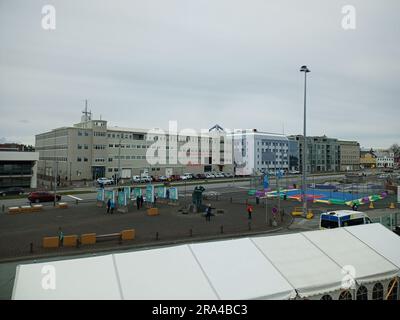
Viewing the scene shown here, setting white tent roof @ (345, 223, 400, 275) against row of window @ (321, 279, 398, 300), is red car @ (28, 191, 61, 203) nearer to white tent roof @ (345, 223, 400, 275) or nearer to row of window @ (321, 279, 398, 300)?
white tent roof @ (345, 223, 400, 275)

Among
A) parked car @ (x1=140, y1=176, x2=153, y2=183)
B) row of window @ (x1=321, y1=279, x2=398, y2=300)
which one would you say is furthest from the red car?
row of window @ (x1=321, y1=279, x2=398, y2=300)

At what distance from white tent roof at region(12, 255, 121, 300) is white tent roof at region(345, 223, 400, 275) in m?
7.67

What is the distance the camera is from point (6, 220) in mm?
25078

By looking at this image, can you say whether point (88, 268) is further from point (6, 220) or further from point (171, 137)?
point (171, 137)

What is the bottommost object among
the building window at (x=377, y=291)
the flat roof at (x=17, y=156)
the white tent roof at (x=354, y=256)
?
the building window at (x=377, y=291)

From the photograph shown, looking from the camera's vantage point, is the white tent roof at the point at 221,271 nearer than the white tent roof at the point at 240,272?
Yes

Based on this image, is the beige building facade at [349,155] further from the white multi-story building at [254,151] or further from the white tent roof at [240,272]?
the white tent roof at [240,272]

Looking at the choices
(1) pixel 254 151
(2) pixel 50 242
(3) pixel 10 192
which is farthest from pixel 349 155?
(2) pixel 50 242

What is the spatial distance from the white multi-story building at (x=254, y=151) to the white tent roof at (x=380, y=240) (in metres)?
80.8

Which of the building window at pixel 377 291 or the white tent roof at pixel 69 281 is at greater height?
the white tent roof at pixel 69 281


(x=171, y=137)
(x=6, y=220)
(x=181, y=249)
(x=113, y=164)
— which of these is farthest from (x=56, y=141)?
(x=181, y=249)

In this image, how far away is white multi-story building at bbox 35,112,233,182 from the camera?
219 ft

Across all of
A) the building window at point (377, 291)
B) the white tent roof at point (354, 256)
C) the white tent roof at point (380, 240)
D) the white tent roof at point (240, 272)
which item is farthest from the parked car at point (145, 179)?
the building window at point (377, 291)

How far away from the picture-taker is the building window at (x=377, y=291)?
8.27m
